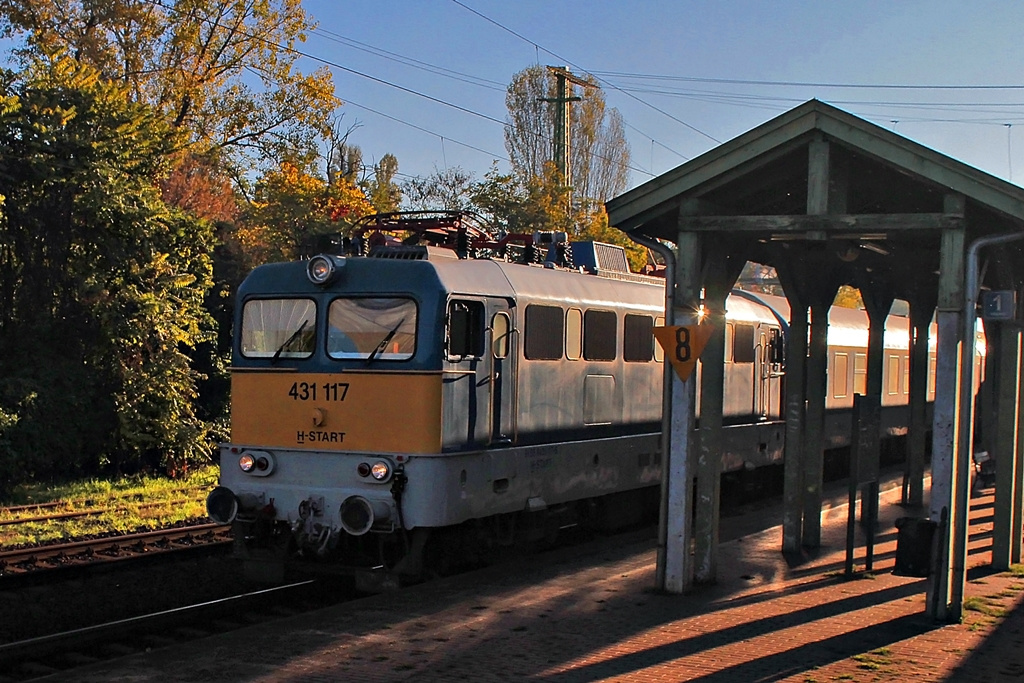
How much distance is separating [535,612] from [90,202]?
1329 cm

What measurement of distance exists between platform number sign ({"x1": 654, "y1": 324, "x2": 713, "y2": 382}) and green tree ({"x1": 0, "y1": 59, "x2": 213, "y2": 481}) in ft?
40.3

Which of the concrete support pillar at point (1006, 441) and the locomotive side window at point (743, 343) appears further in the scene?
the locomotive side window at point (743, 343)

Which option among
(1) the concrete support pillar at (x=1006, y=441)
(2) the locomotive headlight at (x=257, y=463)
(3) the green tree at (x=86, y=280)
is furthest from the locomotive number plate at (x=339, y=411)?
(3) the green tree at (x=86, y=280)

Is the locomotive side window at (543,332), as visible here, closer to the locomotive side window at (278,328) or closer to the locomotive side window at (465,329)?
the locomotive side window at (465,329)

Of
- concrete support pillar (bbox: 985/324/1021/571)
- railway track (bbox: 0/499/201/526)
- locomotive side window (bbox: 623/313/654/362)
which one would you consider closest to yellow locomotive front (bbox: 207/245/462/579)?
locomotive side window (bbox: 623/313/654/362)

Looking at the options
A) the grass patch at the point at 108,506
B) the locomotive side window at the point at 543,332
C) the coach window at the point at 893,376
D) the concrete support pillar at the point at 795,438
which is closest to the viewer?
the locomotive side window at the point at 543,332

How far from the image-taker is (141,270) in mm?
20719

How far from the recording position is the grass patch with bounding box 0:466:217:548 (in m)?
14.8

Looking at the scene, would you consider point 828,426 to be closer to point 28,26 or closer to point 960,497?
point 960,497

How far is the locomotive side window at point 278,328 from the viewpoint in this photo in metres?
10.8

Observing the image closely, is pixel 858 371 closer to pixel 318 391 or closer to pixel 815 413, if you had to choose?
pixel 815 413

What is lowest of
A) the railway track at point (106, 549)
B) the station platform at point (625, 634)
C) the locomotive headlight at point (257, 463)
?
the railway track at point (106, 549)

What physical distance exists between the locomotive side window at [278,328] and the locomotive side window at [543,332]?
2125mm

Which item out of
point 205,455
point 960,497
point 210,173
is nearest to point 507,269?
point 960,497
